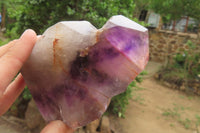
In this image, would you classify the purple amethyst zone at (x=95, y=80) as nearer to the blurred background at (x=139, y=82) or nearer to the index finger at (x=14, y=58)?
the index finger at (x=14, y=58)

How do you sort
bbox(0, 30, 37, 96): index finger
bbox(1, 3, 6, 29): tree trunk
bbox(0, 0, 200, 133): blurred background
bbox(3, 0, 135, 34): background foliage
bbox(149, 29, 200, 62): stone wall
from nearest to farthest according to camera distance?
bbox(0, 30, 37, 96): index finger < bbox(3, 0, 135, 34): background foliage < bbox(0, 0, 200, 133): blurred background < bbox(149, 29, 200, 62): stone wall < bbox(1, 3, 6, 29): tree trunk

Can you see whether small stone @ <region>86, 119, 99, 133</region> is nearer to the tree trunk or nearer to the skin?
the skin

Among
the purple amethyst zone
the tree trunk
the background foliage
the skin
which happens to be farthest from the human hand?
the tree trunk

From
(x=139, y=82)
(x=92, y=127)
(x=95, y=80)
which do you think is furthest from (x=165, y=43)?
(x=95, y=80)

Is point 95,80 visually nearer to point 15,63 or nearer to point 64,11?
point 15,63

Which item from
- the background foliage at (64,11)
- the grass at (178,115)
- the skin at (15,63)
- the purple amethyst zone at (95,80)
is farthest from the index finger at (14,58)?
the grass at (178,115)

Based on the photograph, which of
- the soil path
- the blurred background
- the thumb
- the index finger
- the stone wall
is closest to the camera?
the index finger
